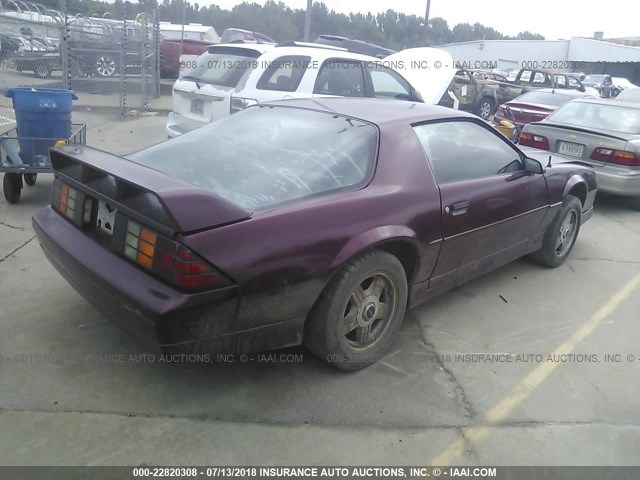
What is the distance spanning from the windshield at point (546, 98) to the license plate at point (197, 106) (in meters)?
7.60

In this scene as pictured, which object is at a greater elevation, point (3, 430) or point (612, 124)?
point (612, 124)

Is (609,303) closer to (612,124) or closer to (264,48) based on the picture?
(612,124)

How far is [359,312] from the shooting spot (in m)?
2.94

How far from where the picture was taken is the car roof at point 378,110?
10.9 feet

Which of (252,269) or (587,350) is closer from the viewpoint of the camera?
(252,269)

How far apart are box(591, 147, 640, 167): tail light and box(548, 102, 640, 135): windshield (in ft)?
1.72

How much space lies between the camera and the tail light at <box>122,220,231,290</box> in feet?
7.39

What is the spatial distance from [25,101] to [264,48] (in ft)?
9.30

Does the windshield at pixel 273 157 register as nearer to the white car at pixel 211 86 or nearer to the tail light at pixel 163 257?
the tail light at pixel 163 257

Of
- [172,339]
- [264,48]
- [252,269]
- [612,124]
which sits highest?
[264,48]

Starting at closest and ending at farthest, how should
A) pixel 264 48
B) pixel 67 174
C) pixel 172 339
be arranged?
pixel 172 339 < pixel 67 174 < pixel 264 48

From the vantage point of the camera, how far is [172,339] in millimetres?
2295

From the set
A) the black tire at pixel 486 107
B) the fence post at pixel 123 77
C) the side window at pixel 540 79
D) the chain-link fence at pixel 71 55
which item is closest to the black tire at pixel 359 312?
the chain-link fence at pixel 71 55

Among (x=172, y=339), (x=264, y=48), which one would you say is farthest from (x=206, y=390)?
(x=264, y=48)
